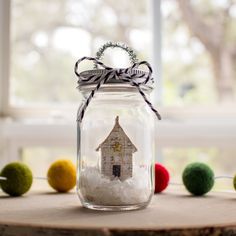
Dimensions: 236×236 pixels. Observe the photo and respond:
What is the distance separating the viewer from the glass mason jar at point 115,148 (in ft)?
2.12

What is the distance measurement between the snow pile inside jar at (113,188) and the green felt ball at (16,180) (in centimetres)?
18

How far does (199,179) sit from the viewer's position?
0.82 m

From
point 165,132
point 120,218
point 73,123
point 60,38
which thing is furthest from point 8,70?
point 120,218

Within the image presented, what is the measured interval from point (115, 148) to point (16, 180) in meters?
0.23

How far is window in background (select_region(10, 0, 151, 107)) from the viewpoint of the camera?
1522 mm

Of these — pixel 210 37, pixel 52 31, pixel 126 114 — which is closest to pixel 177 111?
pixel 210 37

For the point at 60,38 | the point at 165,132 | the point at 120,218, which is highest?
the point at 60,38

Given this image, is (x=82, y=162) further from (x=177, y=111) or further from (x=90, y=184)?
(x=177, y=111)

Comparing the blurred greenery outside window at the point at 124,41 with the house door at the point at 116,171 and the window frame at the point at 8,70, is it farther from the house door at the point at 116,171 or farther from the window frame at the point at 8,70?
the house door at the point at 116,171

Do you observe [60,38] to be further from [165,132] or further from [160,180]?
[160,180]

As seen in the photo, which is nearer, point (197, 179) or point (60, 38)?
point (197, 179)

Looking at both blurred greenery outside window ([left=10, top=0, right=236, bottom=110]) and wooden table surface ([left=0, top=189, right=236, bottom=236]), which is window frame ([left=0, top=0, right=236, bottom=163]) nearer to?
blurred greenery outside window ([left=10, top=0, right=236, bottom=110])

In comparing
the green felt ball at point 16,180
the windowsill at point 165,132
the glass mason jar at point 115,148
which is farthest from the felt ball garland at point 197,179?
the windowsill at point 165,132

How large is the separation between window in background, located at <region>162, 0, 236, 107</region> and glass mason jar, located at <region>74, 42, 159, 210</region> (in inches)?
30.1
